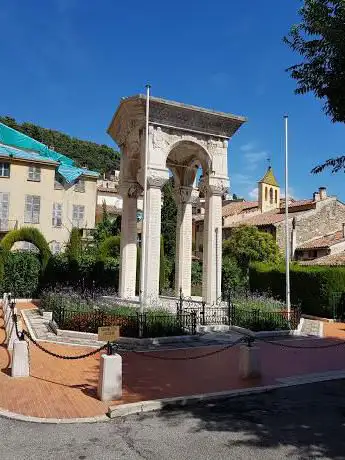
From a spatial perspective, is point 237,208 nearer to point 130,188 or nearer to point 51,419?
point 130,188

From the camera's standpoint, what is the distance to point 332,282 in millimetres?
21625

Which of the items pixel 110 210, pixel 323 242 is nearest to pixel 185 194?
pixel 323 242

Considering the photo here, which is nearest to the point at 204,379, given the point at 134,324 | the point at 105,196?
the point at 134,324

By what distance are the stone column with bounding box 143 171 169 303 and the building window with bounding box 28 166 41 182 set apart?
74.6 ft

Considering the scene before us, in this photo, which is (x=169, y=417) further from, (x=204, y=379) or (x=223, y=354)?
(x=223, y=354)

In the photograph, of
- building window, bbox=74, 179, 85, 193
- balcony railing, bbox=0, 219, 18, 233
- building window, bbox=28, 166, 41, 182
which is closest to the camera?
balcony railing, bbox=0, 219, 18, 233

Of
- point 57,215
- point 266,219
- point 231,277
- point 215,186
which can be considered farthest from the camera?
point 266,219

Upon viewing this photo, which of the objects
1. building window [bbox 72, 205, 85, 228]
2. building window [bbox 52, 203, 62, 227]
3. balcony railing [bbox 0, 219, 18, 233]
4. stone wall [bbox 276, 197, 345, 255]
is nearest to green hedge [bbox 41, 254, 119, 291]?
balcony railing [bbox 0, 219, 18, 233]

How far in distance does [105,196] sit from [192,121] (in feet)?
139

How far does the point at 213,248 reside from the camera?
18500 millimetres

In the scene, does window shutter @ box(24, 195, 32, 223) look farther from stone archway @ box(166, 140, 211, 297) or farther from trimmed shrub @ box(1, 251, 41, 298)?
stone archway @ box(166, 140, 211, 297)

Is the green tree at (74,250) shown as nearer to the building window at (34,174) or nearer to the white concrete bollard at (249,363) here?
the building window at (34,174)

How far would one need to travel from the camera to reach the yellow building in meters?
36.1

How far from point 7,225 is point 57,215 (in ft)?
14.8
